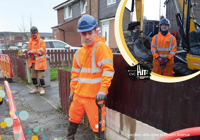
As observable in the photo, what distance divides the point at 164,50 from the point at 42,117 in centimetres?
292

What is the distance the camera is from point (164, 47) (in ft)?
6.87

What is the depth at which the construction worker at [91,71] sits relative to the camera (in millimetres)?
2057

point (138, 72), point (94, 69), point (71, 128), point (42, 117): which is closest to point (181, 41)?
point (138, 72)

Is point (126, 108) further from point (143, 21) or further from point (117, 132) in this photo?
point (143, 21)

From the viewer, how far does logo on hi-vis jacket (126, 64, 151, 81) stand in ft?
6.55

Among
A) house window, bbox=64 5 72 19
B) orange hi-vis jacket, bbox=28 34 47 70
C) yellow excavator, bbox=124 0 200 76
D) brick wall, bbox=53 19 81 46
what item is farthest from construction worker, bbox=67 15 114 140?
house window, bbox=64 5 72 19

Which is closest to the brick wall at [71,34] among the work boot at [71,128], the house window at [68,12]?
the house window at [68,12]

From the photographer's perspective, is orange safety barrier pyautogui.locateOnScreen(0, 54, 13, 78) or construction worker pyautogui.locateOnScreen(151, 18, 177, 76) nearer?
construction worker pyautogui.locateOnScreen(151, 18, 177, 76)

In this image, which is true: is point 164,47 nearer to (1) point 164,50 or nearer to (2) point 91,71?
(1) point 164,50

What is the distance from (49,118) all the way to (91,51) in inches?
85.5

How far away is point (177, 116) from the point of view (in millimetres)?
1738

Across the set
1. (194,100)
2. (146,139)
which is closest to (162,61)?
(194,100)

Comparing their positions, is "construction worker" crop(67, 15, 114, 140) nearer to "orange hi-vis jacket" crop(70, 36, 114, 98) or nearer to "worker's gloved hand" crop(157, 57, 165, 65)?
"orange hi-vis jacket" crop(70, 36, 114, 98)

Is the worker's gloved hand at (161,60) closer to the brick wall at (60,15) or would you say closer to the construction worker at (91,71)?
the construction worker at (91,71)
